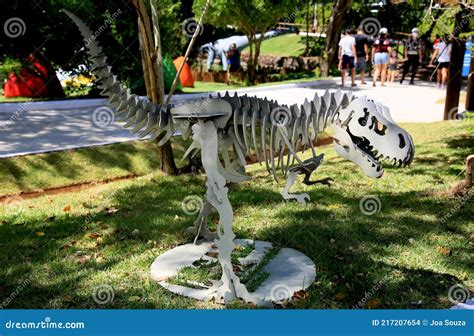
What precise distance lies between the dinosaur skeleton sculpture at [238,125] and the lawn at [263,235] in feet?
3.23

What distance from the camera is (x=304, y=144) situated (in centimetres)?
457

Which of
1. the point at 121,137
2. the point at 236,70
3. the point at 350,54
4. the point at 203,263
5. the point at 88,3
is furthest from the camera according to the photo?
A: the point at 236,70

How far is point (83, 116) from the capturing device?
1253 centimetres

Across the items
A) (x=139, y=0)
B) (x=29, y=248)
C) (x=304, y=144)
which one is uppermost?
(x=139, y=0)

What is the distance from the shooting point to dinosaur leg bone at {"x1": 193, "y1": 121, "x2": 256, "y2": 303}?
4434mm

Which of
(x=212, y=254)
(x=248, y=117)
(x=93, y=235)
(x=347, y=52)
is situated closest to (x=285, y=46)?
(x=347, y=52)

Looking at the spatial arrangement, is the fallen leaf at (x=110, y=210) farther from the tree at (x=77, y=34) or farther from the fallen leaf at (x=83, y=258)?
the tree at (x=77, y=34)

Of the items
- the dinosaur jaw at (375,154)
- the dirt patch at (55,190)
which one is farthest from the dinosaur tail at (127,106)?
the dirt patch at (55,190)

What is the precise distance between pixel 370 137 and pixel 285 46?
2969cm

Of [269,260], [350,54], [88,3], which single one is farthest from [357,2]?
[269,260]

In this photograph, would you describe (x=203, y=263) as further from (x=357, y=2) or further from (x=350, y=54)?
(x=357, y=2)

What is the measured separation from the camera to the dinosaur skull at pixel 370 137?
13.1ft

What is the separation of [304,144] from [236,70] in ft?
59.2

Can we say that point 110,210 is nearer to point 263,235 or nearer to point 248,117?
point 263,235
